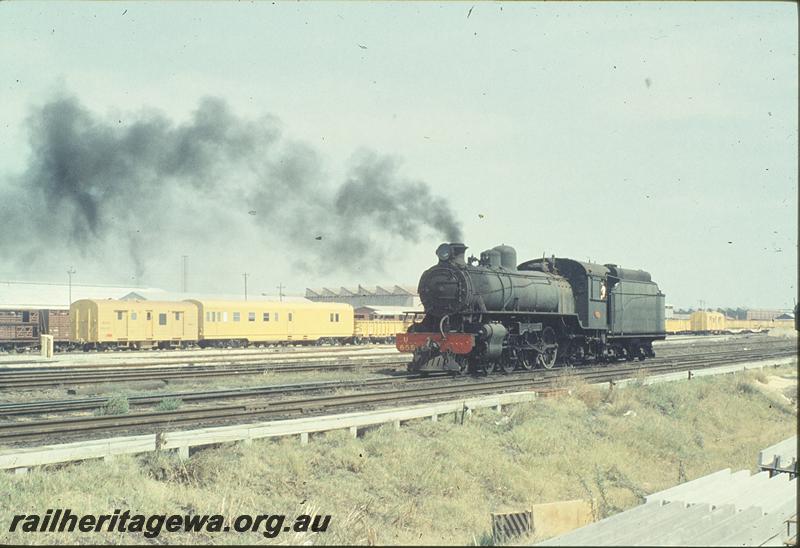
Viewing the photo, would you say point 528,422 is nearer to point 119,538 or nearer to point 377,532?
point 377,532

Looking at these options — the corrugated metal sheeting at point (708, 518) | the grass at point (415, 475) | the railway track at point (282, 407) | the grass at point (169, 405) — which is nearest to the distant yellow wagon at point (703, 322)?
the railway track at point (282, 407)

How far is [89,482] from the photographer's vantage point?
8961mm

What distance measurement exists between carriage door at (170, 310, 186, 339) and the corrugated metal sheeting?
113ft

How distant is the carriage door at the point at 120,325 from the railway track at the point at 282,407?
2193 cm

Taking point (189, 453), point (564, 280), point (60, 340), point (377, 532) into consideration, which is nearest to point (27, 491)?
point (189, 453)

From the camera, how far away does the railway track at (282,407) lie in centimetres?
1191

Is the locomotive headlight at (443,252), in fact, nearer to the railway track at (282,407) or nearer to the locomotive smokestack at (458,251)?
the locomotive smokestack at (458,251)

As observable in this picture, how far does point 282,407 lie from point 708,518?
31.2ft

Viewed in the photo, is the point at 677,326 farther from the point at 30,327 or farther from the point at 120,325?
the point at 30,327

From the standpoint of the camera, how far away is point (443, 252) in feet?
73.1

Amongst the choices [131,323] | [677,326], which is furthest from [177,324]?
[677,326]

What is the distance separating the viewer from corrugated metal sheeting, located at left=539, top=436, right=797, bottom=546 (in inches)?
241

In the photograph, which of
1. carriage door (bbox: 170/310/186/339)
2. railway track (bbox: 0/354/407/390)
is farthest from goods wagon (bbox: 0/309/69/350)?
railway track (bbox: 0/354/407/390)

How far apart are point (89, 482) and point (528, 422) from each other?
8.63 meters
